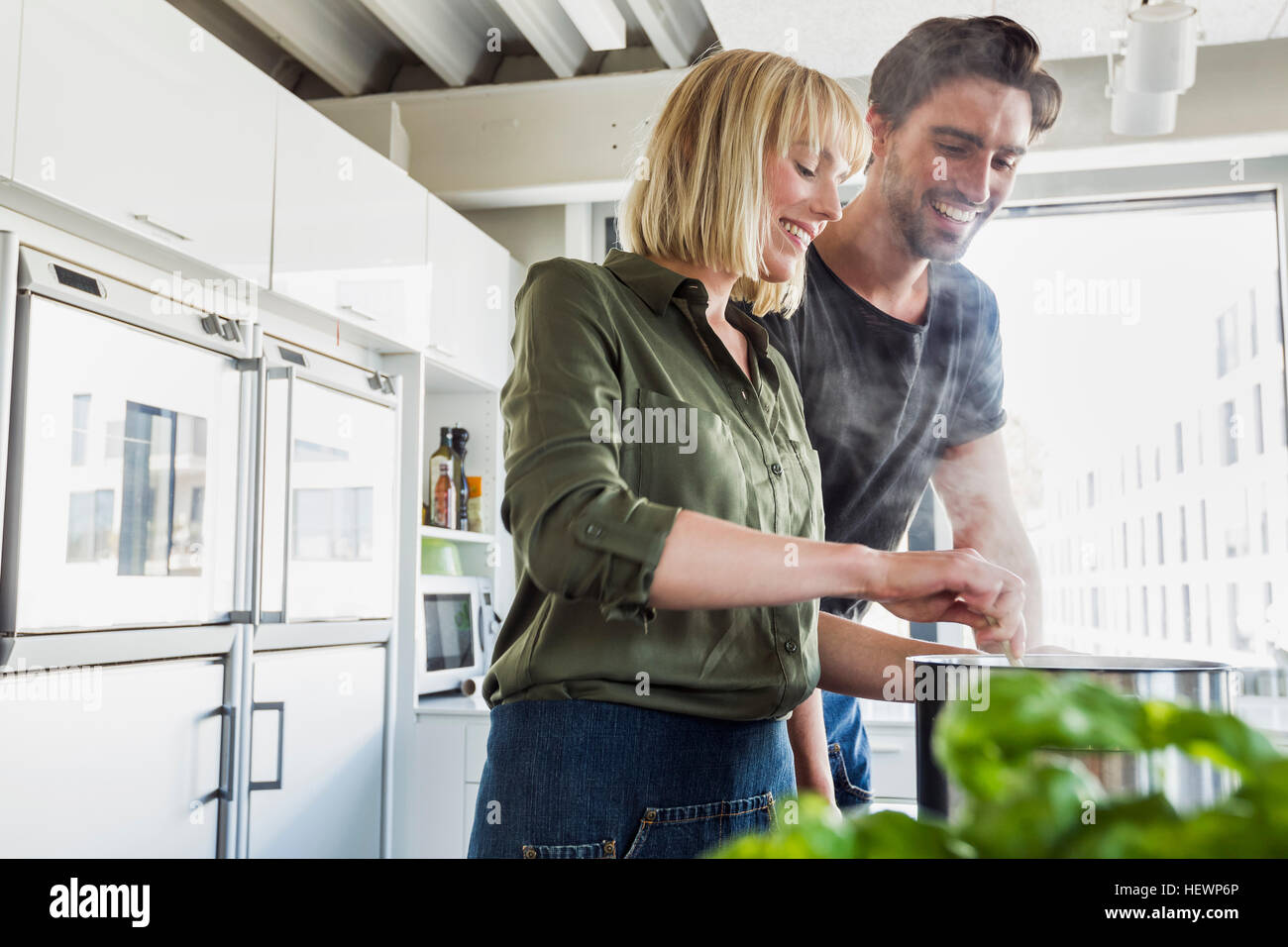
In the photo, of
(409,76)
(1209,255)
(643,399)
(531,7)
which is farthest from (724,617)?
(409,76)

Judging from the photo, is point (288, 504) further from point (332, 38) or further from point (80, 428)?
point (332, 38)

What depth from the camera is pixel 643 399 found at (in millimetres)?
A: 839

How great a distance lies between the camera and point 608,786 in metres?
0.81

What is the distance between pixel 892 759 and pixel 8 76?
2.03m

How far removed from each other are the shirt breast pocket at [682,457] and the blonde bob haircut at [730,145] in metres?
0.18

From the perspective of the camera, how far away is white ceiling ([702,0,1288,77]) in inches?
77.1

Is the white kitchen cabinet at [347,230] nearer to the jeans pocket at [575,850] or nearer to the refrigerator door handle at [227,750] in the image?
the refrigerator door handle at [227,750]

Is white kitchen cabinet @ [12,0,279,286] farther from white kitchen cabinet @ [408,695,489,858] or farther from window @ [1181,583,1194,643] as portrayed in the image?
window @ [1181,583,1194,643]

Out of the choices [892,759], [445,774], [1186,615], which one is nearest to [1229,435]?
[1186,615]

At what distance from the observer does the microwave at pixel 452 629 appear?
8.86 feet

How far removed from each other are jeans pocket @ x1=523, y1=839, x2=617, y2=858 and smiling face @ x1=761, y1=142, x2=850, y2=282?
526mm

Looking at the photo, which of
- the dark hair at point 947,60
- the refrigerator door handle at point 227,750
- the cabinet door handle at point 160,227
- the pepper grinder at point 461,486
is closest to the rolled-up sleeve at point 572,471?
the dark hair at point 947,60
